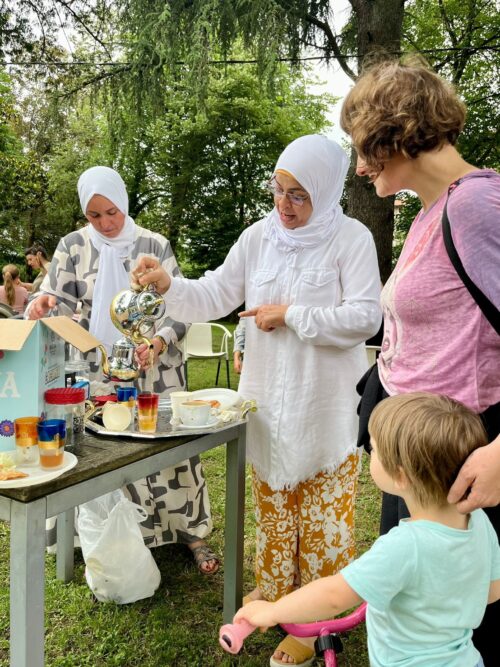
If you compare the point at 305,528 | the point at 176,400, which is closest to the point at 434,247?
the point at 176,400

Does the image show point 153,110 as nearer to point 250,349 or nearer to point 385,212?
point 385,212

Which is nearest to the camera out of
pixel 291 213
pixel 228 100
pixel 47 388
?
pixel 47 388

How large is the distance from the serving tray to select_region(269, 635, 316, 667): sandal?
0.83 metres

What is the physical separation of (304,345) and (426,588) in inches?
39.1

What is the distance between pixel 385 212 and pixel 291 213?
443cm

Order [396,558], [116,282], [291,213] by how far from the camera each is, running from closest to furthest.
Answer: [396,558], [291,213], [116,282]

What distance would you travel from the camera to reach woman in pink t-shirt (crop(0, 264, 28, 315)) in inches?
301

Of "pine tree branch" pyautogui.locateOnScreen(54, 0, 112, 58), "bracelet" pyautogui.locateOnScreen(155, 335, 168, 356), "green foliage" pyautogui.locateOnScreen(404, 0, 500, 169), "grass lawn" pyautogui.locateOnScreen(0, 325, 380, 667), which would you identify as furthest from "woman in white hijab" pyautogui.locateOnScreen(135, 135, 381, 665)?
"green foliage" pyautogui.locateOnScreen(404, 0, 500, 169)

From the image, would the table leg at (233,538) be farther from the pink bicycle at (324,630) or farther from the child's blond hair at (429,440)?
the child's blond hair at (429,440)

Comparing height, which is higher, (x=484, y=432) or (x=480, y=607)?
(x=484, y=432)

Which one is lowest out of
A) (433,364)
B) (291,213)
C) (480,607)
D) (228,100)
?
(480,607)

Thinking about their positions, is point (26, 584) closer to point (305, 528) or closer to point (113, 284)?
point (305, 528)

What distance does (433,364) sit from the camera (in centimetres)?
120

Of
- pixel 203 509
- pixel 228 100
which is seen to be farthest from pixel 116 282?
pixel 228 100
